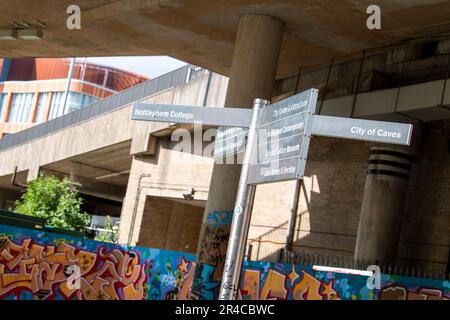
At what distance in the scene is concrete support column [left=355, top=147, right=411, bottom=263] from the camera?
22.1 metres

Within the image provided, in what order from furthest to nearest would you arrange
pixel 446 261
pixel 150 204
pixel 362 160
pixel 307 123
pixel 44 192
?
pixel 44 192 → pixel 150 204 → pixel 362 160 → pixel 446 261 → pixel 307 123

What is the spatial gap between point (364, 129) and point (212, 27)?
1365cm

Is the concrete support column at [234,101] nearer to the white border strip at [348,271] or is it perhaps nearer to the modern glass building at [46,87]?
the white border strip at [348,271]

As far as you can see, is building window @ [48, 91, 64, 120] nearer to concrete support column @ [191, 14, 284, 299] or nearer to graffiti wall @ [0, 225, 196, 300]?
graffiti wall @ [0, 225, 196, 300]

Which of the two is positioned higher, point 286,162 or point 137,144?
point 137,144

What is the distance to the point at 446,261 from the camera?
21906mm

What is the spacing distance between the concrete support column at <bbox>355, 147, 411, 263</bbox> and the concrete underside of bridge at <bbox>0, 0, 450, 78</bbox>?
141 inches

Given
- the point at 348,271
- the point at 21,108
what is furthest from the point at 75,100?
the point at 348,271

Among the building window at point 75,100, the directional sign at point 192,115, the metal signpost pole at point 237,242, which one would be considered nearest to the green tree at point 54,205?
the directional sign at point 192,115

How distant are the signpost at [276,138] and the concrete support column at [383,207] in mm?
13195

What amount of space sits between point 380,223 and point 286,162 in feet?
45.5

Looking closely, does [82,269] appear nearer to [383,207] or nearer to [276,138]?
[383,207]
